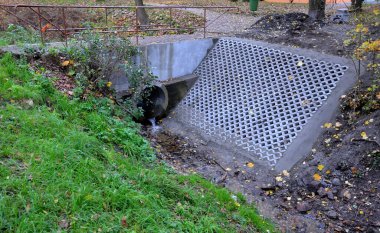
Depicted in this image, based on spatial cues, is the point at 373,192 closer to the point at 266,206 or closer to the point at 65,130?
the point at 266,206

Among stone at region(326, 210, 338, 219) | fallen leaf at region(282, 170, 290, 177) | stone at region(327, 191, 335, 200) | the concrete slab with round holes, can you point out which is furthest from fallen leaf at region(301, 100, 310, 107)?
stone at region(326, 210, 338, 219)

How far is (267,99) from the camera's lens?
8031 millimetres

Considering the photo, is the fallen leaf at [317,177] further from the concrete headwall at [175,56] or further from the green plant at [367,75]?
the concrete headwall at [175,56]

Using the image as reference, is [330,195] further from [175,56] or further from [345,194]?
[175,56]

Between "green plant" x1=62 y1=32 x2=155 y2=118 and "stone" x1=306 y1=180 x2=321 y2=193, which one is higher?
"green plant" x1=62 y1=32 x2=155 y2=118

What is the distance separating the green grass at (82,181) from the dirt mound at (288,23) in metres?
6.97

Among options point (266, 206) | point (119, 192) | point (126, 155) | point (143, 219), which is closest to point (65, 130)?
point (126, 155)

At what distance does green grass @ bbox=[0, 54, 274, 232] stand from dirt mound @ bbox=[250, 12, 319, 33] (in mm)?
→ 6968

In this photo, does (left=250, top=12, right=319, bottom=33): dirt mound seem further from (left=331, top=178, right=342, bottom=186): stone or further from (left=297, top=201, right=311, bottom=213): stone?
(left=297, top=201, right=311, bottom=213): stone

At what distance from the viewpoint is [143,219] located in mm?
3467

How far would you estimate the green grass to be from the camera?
3.24 metres

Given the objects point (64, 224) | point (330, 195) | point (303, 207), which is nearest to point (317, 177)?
point (330, 195)

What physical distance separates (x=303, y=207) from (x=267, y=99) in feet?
10.4

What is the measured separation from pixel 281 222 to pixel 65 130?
346cm
